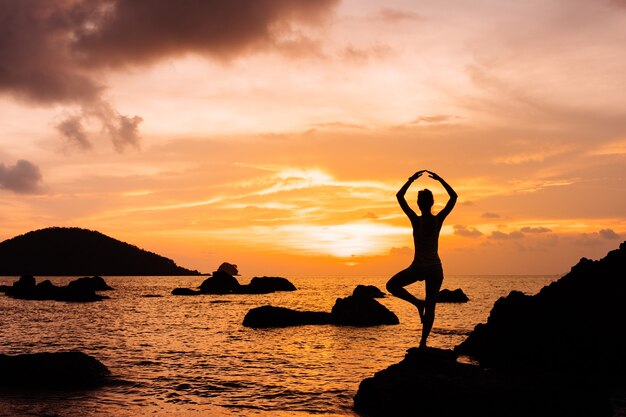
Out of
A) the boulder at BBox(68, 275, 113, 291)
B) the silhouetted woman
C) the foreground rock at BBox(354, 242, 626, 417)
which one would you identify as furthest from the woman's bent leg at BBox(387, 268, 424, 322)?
the boulder at BBox(68, 275, 113, 291)

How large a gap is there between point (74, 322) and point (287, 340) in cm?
2370

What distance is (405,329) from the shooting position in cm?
4347

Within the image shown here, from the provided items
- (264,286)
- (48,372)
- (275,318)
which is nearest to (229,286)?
(264,286)

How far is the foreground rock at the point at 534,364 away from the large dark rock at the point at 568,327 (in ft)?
0.13

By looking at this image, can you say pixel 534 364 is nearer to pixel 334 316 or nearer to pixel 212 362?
pixel 212 362

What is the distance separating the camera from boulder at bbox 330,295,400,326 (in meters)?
46.8

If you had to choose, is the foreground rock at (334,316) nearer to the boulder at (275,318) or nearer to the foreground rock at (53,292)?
the boulder at (275,318)

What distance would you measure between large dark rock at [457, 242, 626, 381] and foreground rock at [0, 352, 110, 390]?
17.6 meters

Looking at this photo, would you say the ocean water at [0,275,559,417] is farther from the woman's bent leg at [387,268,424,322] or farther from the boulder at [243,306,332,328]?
the woman's bent leg at [387,268,424,322]

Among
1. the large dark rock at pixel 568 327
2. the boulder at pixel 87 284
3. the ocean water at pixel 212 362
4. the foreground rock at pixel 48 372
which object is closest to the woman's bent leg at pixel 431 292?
the ocean water at pixel 212 362

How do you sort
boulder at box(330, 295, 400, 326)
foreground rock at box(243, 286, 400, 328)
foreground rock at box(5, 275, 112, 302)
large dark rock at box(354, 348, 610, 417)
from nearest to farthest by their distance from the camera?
large dark rock at box(354, 348, 610, 417)
foreground rock at box(243, 286, 400, 328)
boulder at box(330, 295, 400, 326)
foreground rock at box(5, 275, 112, 302)

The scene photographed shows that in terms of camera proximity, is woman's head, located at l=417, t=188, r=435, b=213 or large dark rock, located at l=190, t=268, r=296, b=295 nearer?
woman's head, located at l=417, t=188, r=435, b=213

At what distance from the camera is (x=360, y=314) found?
47312mm

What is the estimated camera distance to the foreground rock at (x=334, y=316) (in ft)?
148
